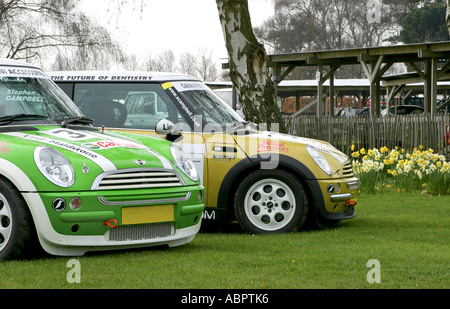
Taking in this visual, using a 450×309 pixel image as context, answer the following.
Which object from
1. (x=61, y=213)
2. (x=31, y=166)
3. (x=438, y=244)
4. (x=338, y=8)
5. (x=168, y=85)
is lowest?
(x=438, y=244)

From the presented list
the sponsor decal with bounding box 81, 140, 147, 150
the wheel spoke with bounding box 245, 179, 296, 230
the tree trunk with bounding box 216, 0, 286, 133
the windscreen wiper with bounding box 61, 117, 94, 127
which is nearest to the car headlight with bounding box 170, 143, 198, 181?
→ the sponsor decal with bounding box 81, 140, 147, 150

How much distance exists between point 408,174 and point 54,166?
8067 millimetres

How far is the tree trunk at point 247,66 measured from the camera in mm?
13625

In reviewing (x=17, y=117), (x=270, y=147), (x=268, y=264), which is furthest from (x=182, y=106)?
(x=268, y=264)

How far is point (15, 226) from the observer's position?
5910 millimetres

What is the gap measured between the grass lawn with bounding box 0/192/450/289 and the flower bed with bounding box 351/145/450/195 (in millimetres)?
4092

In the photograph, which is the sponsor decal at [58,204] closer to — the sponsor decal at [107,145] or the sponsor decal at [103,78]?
the sponsor decal at [107,145]

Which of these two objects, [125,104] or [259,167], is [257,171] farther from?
[125,104]
